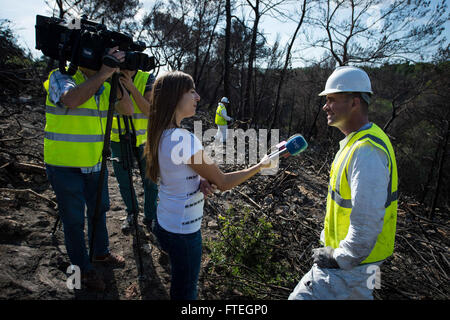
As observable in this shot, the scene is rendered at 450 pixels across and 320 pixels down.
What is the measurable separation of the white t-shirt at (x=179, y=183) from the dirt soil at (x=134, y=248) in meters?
1.23

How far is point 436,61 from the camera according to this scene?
1369 cm

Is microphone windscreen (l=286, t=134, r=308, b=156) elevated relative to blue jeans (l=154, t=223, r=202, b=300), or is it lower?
elevated

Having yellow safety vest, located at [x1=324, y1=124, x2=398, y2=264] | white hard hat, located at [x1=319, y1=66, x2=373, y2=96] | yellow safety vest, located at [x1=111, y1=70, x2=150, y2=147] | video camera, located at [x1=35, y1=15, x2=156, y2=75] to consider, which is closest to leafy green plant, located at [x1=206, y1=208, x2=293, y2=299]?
yellow safety vest, located at [x1=324, y1=124, x2=398, y2=264]

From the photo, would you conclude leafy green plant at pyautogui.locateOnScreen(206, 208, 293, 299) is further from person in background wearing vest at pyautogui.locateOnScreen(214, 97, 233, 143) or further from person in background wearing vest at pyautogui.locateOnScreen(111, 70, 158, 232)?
person in background wearing vest at pyautogui.locateOnScreen(214, 97, 233, 143)

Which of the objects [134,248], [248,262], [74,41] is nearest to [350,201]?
[248,262]

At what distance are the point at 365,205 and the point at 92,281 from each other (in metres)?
2.28

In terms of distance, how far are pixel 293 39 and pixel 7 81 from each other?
13715mm

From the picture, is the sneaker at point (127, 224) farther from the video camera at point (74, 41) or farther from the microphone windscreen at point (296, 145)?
the microphone windscreen at point (296, 145)

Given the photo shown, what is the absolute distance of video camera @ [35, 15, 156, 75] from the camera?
1.93m

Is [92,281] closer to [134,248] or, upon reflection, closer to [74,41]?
[134,248]

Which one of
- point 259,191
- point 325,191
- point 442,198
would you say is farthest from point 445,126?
point 259,191

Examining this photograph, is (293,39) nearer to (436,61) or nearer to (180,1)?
(436,61)

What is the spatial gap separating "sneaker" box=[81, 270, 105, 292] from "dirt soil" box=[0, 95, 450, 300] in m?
0.06
